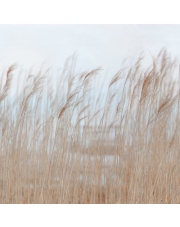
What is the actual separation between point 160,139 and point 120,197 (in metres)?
0.48

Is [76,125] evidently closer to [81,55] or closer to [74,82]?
[74,82]

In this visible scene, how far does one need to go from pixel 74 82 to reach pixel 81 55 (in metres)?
0.19

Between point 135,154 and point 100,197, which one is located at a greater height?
point 135,154

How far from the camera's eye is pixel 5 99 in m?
3.05

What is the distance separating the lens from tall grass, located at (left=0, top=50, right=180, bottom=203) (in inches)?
118

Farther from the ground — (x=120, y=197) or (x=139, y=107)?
(x=139, y=107)

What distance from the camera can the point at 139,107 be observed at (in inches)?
119

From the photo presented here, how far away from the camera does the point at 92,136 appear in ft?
9.89

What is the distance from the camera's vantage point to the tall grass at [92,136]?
2998 mm
